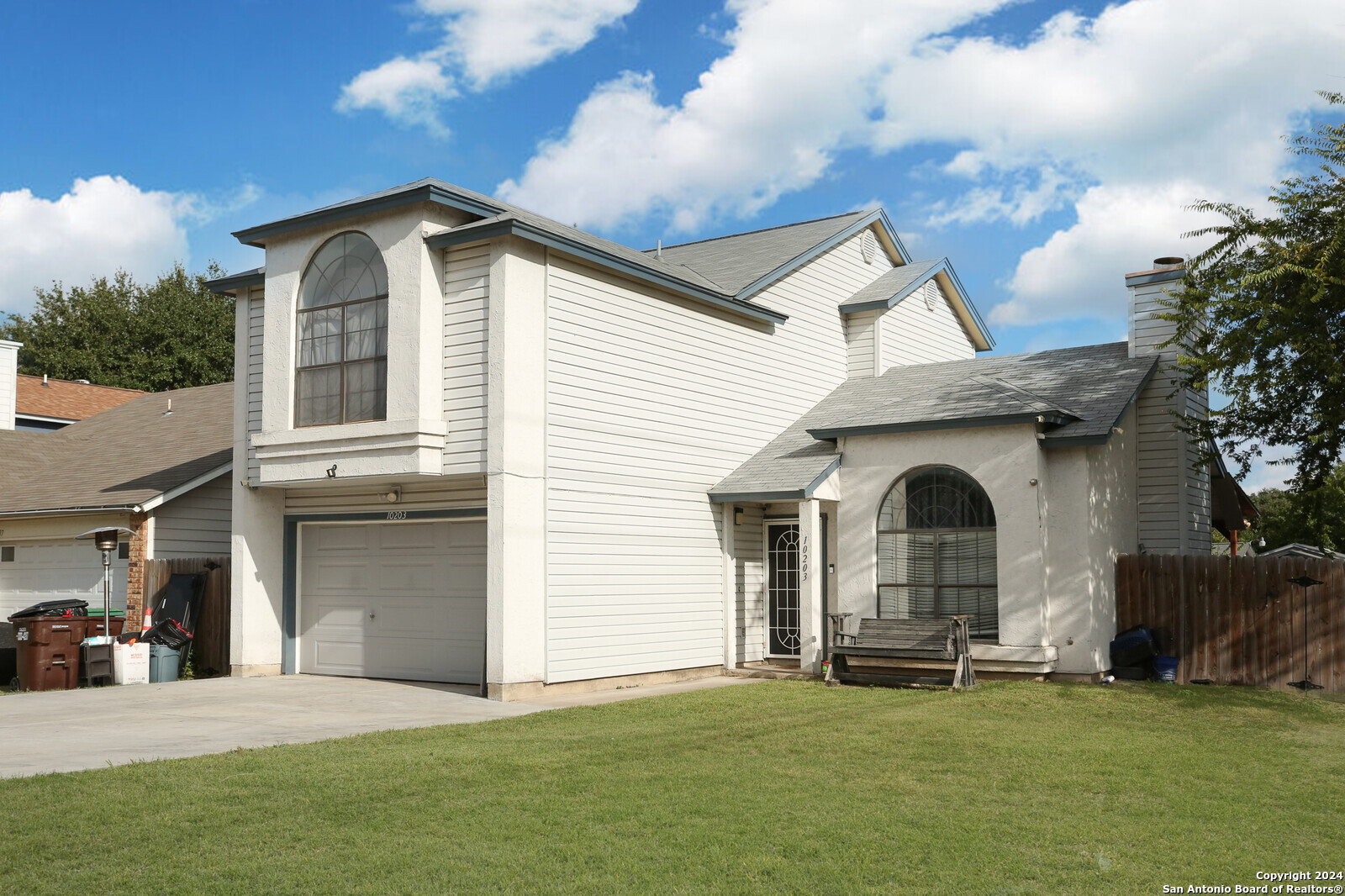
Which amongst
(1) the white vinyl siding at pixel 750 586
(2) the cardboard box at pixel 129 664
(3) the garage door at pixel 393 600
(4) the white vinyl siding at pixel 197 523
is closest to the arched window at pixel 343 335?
(3) the garage door at pixel 393 600

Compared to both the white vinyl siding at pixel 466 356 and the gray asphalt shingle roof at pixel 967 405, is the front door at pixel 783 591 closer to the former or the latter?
the gray asphalt shingle roof at pixel 967 405

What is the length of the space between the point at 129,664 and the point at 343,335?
6.02 m

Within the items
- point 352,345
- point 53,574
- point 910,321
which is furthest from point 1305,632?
point 53,574

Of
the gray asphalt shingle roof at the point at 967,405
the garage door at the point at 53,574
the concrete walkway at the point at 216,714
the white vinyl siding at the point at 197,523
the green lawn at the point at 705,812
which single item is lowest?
the concrete walkway at the point at 216,714

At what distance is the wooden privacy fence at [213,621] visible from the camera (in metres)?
18.7

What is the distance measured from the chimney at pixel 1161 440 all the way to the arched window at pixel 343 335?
447 inches

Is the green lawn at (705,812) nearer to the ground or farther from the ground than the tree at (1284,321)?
nearer to the ground

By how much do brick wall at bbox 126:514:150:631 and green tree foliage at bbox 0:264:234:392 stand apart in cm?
2542

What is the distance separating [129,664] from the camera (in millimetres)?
17219

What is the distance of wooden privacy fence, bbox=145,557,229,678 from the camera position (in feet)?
61.2

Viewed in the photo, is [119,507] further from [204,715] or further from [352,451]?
[204,715]

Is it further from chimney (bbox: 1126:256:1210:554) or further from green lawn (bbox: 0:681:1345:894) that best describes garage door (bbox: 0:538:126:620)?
chimney (bbox: 1126:256:1210:554)

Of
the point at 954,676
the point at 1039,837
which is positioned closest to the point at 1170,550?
the point at 954,676

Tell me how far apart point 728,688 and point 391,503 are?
17.8 feet
